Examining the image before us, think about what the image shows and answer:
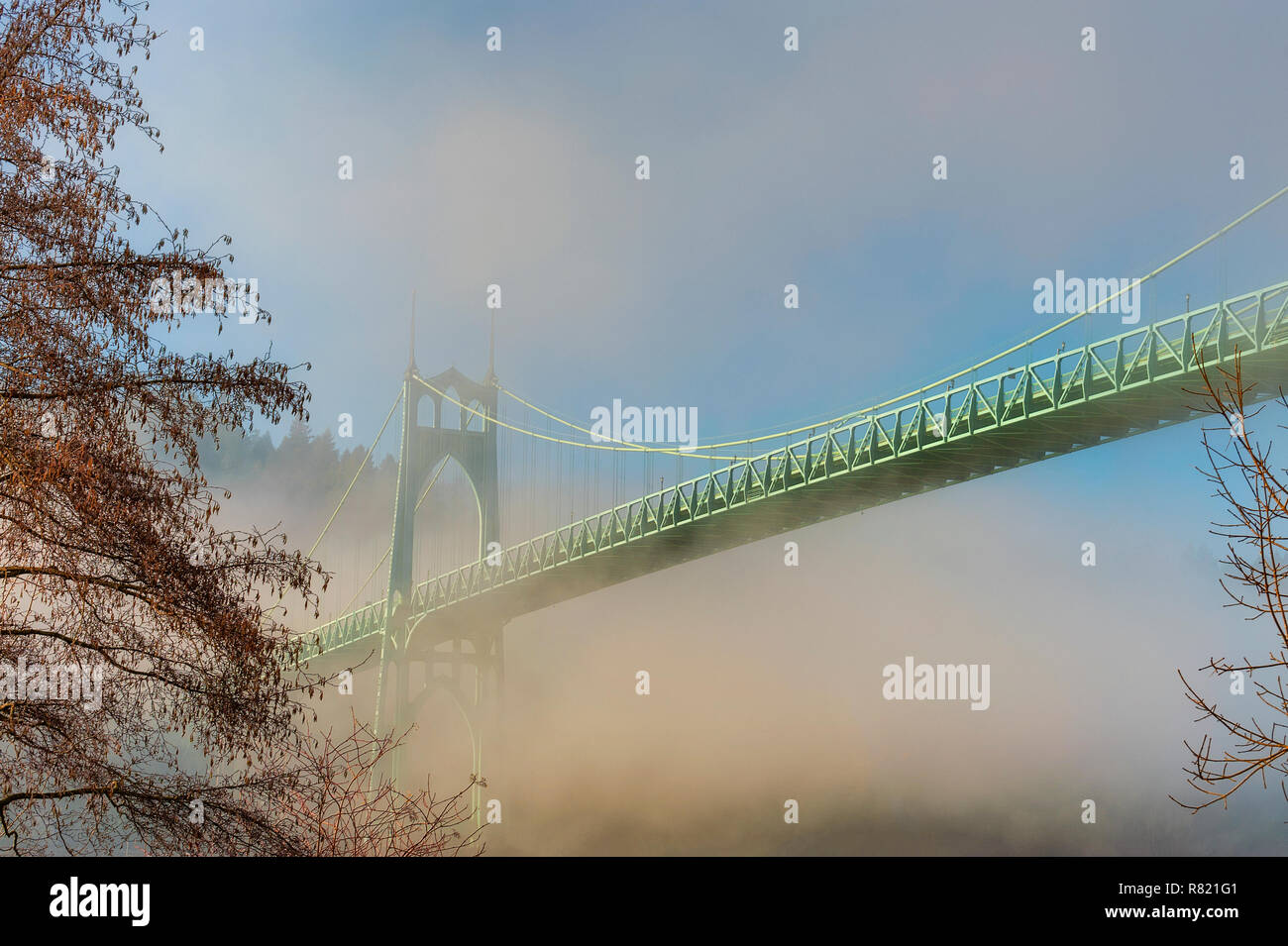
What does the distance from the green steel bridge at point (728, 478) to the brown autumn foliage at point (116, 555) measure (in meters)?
0.89

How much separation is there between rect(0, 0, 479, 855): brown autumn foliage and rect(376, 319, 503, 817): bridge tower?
26.8 metres

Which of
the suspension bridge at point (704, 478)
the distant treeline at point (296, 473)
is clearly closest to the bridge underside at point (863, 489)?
the suspension bridge at point (704, 478)

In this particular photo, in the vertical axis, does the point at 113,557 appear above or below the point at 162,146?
below

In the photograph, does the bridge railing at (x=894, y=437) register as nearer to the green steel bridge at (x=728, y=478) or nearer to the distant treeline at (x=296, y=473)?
the green steel bridge at (x=728, y=478)

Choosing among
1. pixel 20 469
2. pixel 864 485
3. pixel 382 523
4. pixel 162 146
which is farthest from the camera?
pixel 382 523

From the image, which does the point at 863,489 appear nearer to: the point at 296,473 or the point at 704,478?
the point at 704,478

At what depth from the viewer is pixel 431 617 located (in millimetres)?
36469

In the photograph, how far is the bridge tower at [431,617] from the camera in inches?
1442

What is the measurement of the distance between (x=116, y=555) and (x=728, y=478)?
68.1 feet

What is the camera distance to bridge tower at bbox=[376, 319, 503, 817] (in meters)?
36.6
